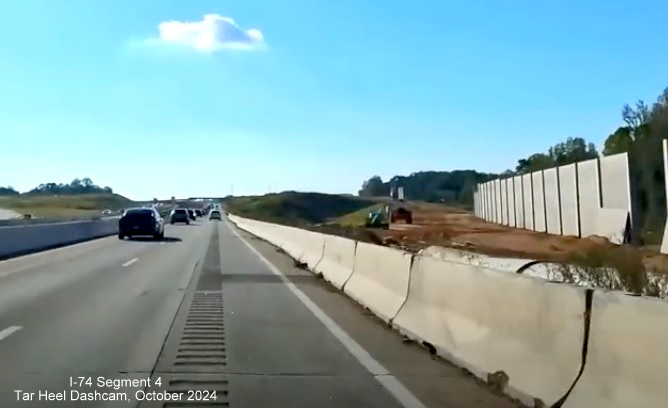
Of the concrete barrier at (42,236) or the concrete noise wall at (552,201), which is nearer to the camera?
the concrete barrier at (42,236)

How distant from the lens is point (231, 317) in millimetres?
15359

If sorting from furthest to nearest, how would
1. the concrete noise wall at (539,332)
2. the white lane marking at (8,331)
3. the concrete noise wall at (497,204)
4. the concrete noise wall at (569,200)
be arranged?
1. the concrete noise wall at (497,204)
2. the concrete noise wall at (569,200)
3. the white lane marking at (8,331)
4. the concrete noise wall at (539,332)

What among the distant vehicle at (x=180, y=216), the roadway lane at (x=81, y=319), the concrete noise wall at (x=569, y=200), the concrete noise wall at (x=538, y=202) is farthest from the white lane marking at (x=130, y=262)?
the distant vehicle at (x=180, y=216)

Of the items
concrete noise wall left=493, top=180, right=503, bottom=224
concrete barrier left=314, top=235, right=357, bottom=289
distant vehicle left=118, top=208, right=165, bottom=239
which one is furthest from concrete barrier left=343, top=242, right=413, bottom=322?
concrete noise wall left=493, top=180, right=503, bottom=224

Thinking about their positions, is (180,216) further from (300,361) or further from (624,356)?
(624,356)

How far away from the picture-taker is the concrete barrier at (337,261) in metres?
20.4

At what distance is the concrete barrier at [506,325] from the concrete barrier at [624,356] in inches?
10.7

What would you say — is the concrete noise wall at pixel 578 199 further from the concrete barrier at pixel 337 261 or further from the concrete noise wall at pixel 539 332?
the concrete noise wall at pixel 539 332

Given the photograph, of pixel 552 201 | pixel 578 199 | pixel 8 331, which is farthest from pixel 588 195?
pixel 8 331

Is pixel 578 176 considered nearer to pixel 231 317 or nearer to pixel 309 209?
pixel 231 317

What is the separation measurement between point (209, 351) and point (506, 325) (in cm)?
401

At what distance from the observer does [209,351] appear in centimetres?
1172

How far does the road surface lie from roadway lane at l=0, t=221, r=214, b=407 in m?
0.02

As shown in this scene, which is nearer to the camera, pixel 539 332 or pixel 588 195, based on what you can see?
pixel 539 332
